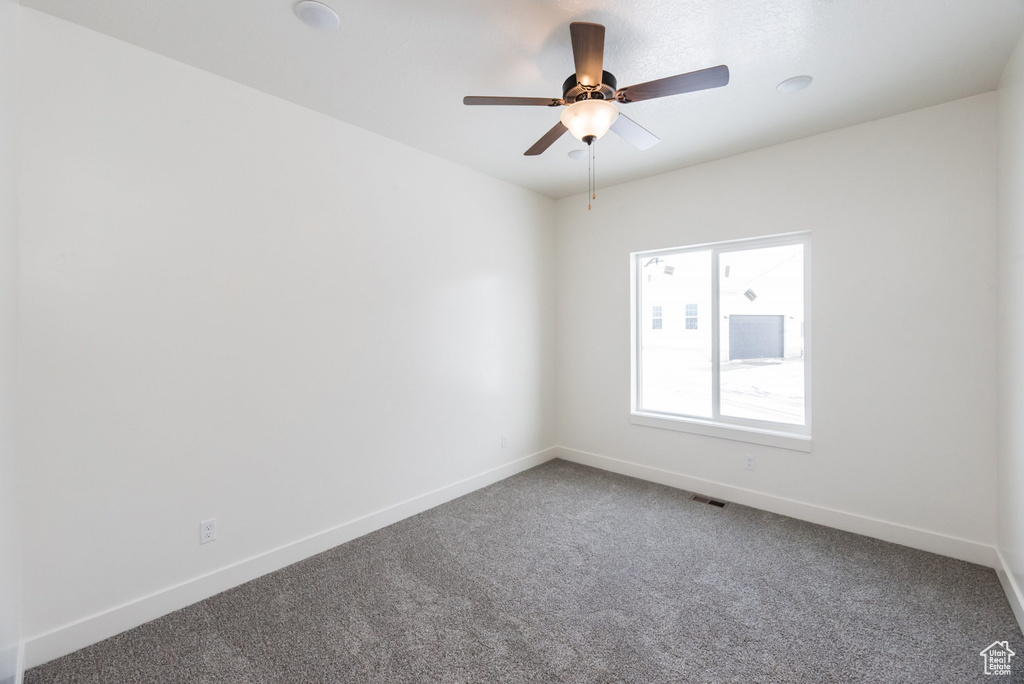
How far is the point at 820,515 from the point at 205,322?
401 centimetres

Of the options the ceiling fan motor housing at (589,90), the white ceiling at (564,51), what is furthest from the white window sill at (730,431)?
the ceiling fan motor housing at (589,90)

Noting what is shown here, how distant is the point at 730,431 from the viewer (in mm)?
3512

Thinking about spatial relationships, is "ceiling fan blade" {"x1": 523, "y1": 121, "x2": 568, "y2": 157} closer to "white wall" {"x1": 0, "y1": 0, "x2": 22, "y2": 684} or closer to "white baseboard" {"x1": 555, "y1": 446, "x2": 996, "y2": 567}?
"white wall" {"x1": 0, "y1": 0, "x2": 22, "y2": 684}

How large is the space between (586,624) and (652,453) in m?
2.10

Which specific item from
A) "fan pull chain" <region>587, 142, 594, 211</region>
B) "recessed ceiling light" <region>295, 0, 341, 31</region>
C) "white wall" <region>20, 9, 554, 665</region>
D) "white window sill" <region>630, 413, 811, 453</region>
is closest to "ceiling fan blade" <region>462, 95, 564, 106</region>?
"recessed ceiling light" <region>295, 0, 341, 31</region>

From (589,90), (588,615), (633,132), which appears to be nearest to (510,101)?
(589,90)

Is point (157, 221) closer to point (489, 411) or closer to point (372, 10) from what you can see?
point (372, 10)

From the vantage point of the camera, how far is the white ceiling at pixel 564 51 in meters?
Answer: 1.87

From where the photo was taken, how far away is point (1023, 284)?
2.02m

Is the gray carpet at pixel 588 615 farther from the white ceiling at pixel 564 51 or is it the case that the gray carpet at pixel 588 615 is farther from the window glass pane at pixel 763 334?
the white ceiling at pixel 564 51

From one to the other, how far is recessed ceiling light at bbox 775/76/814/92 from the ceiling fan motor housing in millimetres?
1145

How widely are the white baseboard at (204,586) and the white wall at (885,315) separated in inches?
91.7

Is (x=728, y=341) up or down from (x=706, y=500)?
up

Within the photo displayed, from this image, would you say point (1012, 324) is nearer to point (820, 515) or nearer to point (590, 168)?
point (820, 515)
